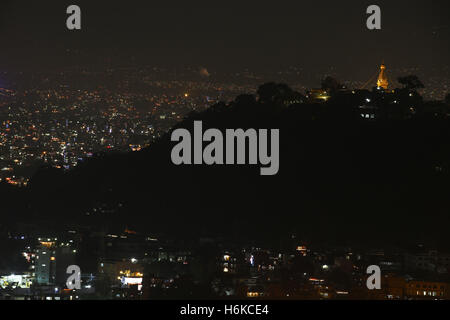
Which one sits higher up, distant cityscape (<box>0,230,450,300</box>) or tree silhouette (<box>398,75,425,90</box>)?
tree silhouette (<box>398,75,425,90</box>)

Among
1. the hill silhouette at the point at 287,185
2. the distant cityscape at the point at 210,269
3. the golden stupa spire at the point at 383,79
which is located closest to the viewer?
the distant cityscape at the point at 210,269

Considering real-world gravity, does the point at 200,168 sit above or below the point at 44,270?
above

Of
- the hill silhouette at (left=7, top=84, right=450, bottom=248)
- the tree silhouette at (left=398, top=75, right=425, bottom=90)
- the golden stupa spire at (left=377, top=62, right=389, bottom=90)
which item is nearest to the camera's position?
Result: the hill silhouette at (left=7, top=84, right=450, bottom=248)

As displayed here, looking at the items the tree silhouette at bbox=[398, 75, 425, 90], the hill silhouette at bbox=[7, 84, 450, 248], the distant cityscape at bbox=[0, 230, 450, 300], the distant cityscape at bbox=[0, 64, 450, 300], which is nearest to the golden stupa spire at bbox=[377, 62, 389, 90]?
the distant cityscape at bbox=[0, 64, 450, 300]

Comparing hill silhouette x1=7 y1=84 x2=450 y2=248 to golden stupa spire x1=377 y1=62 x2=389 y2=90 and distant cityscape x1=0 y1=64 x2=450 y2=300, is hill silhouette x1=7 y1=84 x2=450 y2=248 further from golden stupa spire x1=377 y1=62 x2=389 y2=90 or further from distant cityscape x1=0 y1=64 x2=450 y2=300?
golden stupa spire x1=377 y1=62 x2=389 y2=90

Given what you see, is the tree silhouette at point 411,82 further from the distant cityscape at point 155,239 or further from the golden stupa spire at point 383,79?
the golden stupa spire at point 383,79

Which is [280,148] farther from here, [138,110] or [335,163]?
[138,110]

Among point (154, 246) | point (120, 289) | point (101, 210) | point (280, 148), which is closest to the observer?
point (120, 289)

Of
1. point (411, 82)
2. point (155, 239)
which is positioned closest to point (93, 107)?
point (155, 239)

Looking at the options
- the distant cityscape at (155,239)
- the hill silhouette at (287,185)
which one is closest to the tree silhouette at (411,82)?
the distant cityscape at (155,239)

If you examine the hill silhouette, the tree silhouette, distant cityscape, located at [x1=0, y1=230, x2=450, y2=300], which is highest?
the tree silhouette
